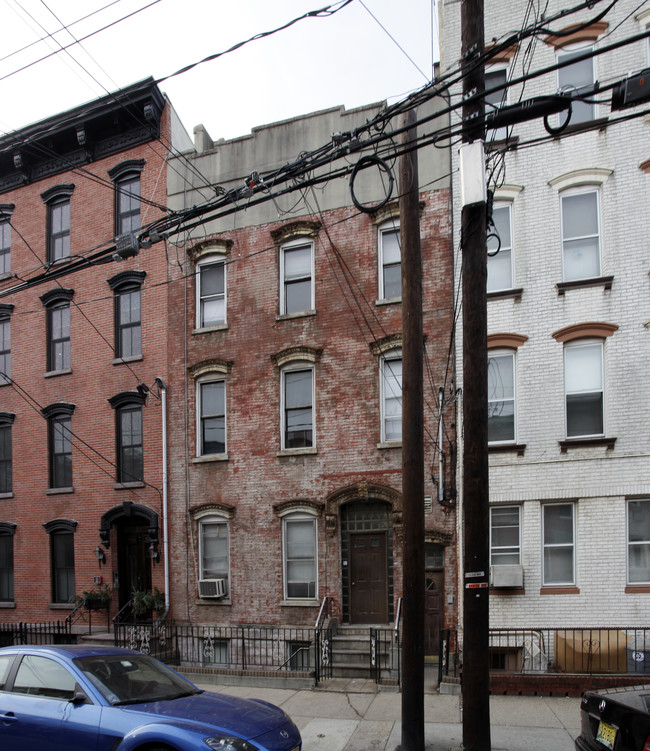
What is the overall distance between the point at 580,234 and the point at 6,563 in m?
17.4

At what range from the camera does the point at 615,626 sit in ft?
41.5

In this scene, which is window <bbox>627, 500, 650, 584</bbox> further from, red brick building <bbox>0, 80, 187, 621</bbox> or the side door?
red brick building <bbox>0, 80, 187, 621</bbox>

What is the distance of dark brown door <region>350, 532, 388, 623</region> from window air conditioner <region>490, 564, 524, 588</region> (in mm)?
2766

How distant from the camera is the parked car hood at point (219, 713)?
21.4ft

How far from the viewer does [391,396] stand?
15.6 m

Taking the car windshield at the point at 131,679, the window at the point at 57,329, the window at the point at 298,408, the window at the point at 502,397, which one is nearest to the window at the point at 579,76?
the window at the point at 502,397

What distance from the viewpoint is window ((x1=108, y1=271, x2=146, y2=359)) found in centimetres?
1853

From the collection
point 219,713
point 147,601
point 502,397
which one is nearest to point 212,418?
point 147,601

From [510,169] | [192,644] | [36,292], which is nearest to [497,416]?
[510,169]

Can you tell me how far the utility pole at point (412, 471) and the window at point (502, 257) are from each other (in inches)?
213

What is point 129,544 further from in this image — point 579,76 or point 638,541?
point 579,76

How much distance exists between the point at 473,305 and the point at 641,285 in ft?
22.5

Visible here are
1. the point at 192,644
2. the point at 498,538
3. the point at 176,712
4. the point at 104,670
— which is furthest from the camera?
the point at 192,644

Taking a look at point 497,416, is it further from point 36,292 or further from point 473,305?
point 36,292
